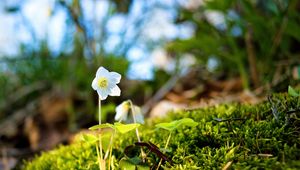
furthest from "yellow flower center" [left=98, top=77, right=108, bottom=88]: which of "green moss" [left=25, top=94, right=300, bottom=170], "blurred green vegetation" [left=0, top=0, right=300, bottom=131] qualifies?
"blurred green vegetation" [left=0, top=0, right=300, bottom=131]

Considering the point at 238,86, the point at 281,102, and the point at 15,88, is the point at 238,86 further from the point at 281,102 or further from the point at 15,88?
the point at 15,88

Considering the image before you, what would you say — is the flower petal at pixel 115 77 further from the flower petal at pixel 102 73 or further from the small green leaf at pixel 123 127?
the small green leaf at pixel 123 127

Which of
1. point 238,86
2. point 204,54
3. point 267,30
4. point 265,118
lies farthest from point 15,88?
point 265,118

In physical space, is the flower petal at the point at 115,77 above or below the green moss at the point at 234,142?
above

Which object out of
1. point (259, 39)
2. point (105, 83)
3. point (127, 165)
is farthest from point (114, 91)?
point (259, 39)

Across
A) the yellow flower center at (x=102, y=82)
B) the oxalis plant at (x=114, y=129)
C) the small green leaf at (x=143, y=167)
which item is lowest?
the small green leaf at (x=143, y=167)

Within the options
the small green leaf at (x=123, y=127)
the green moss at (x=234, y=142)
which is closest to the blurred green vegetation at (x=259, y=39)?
the green moss at (x=234, y=142)

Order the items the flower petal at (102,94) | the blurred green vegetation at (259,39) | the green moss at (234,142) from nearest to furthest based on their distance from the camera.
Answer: the green moss at (234,142) → the flower petal at (102,94) → the blurred green vegetation at (259,39)

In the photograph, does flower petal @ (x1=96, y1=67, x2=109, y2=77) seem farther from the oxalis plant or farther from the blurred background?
the blurred background

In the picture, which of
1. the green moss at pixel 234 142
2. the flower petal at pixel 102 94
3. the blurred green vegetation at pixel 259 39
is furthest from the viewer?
the blurred green vegetation at pixel 259 39
